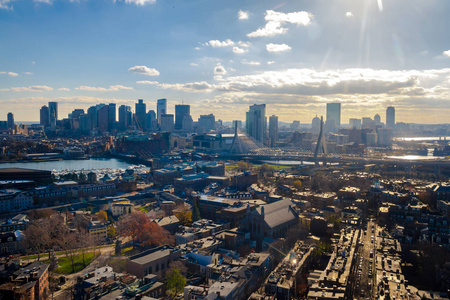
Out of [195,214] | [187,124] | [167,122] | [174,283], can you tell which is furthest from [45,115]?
[174,283]

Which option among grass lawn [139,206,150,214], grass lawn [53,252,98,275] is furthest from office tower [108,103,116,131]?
grass lawn [53,252,98,275]

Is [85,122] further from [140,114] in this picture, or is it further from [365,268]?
[365,268]

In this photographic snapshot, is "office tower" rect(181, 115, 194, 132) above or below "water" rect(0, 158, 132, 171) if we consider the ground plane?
above

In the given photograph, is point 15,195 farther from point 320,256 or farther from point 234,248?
point 320,256


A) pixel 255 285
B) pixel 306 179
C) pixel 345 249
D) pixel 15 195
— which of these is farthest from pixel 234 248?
pixel 306 179

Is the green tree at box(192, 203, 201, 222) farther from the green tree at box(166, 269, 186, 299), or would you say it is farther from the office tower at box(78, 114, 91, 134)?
the office tower at box(78, 114, 91, 134)

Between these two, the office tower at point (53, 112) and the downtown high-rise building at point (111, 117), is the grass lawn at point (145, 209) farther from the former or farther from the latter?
the office tower at point (53, 112)

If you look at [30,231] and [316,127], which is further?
[316,127]
